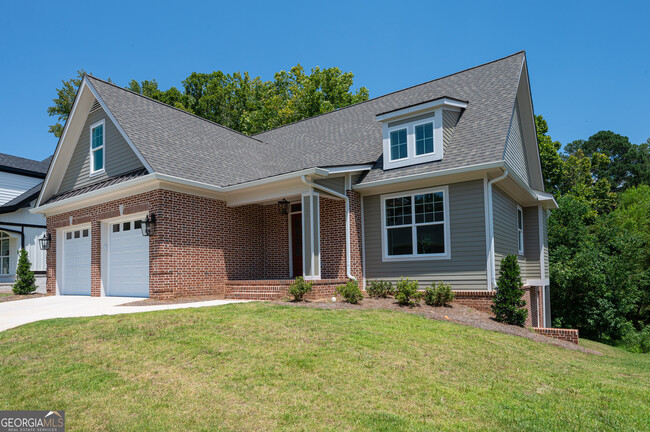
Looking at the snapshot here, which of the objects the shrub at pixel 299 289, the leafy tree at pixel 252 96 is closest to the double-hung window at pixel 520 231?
the shrub at pixel 299 289

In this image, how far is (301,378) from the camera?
16.9 feet

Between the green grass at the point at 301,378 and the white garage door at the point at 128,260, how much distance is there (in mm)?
4942

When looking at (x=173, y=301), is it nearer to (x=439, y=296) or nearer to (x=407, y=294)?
(x=407, y=294)

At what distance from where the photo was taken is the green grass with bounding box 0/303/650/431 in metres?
4.30

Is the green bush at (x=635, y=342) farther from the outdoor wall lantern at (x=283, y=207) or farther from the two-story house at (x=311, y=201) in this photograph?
the outdoor wall lantern at (x=283, y=207)

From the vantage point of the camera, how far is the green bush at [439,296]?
1084 centimetres

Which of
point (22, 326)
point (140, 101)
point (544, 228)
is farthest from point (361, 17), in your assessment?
point (22, 326)

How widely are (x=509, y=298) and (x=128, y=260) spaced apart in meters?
10.7

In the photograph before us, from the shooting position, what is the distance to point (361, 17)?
16.3m

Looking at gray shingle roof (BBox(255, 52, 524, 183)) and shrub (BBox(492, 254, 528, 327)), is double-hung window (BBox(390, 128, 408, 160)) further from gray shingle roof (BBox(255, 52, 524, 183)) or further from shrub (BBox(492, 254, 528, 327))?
shrub (BBox(492, 254, 528, 327))

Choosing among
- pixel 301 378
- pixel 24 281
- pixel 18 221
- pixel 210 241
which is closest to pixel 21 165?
pixel 18 221

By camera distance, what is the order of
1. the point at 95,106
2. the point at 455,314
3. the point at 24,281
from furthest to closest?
the point at 24,281, the point at 95,106, the point at 455,314

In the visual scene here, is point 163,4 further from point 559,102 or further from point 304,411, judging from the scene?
point 559,102

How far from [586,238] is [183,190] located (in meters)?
18.9
